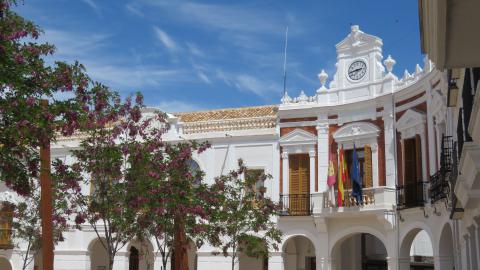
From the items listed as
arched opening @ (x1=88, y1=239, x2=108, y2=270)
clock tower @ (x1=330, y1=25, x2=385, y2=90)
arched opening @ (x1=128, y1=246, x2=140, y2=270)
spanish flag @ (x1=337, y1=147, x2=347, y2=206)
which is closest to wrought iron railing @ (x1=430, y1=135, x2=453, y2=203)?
spanish flag @ (x1=337, y1=147, x2=347, y2=206)

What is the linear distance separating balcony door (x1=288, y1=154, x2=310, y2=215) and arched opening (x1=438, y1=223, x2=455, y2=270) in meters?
5.73

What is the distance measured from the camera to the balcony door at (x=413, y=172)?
21.8 m

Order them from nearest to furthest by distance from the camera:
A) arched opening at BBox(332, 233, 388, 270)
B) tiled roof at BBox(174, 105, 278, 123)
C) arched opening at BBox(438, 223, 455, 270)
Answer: arched opening at BBox(438, 223, 455, 270)
tiled roof at BBox(174, 105, 278, 123)
arched opening at BBox(332, 233, 388, 270)

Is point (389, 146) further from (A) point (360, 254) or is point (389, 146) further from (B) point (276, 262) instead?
(A) point (360, 254)

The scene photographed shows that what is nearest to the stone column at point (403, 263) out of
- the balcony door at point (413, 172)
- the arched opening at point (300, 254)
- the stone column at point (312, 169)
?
the balcony door at point (413, 172)

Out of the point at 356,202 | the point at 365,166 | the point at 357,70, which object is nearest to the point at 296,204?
the point at 356,202

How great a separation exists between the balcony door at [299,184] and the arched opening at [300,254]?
2428mm

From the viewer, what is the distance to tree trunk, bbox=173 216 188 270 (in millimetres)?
16156

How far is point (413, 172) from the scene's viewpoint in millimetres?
22516

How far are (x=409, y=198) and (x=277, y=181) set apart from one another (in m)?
5.45

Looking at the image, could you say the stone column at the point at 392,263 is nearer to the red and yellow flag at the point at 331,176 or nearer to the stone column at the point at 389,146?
the stone column at the point at 389,146

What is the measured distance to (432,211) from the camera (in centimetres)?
2044

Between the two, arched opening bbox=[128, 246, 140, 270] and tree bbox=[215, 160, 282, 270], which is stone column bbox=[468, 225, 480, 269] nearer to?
tree bbox=[215, 160, 282, 270]

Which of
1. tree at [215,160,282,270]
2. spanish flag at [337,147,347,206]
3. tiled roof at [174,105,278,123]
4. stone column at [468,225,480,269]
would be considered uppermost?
tiled roof at [174,105,278,123]
